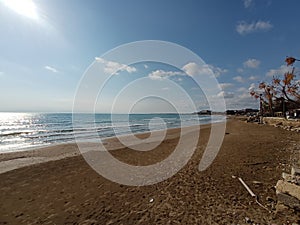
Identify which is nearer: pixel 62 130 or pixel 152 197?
pixel 152 197

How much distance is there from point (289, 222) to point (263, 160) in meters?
5.56

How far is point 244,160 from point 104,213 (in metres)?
7.02

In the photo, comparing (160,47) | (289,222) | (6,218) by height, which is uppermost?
(160,47)

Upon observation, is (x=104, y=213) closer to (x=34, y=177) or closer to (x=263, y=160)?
(x=34, y=177)

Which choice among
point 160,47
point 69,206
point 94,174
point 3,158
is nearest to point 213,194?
point 69,206

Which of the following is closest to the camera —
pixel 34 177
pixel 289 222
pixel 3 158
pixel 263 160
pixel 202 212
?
pixel 289 222

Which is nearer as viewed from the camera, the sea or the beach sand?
the beach sand

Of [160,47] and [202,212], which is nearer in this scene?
[202,212]

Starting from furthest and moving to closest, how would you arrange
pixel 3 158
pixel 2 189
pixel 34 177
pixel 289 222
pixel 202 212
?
pixel 3 158
pixel 34 177
pixel 2 189
pixel 202 212
pixel 289 222

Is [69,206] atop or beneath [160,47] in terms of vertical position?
beneath

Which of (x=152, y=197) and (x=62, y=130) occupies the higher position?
(x=62, y=130)

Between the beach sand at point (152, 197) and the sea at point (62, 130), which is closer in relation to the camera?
the beach sand at point (152, 197)

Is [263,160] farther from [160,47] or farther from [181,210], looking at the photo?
[160,47]

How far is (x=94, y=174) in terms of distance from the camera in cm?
823
